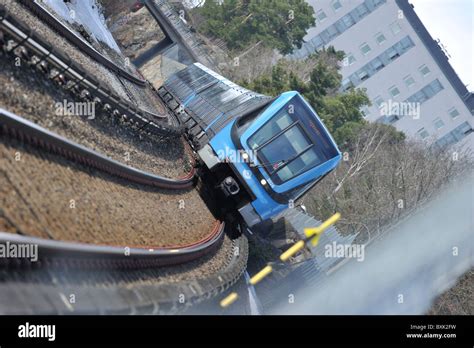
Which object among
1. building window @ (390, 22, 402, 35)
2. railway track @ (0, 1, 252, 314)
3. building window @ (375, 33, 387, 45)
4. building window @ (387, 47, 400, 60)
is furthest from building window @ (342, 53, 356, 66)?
railway track @ (0, 1, 252, 314)

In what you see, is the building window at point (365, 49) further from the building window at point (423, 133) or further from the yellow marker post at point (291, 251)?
the yellow marker post at point (291, 251)

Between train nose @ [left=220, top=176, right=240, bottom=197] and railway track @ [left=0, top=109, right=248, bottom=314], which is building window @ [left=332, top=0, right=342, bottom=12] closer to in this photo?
train nose @ [left=220, top=176, right=240, bottom=197]

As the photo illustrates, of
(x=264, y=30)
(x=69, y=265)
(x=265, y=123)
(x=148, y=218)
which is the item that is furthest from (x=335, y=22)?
(x=69, y=265)

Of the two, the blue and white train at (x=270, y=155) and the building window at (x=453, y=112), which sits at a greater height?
the blue and white train at (x=270, y=155)

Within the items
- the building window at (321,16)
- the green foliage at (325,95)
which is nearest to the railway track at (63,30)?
the green foliage at (325,95)

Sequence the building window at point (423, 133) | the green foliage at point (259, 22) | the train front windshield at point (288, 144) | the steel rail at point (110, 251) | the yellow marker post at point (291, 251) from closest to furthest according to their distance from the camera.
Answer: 1. the steel rail at point (110, 251)
2. the yellow marker post at point (291, 251)
3. the train front windshield at point (288, 144)
4. the green foliage at point (259, 22)
5. the building window at point (423, 133)

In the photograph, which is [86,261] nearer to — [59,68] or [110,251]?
[110,251]
